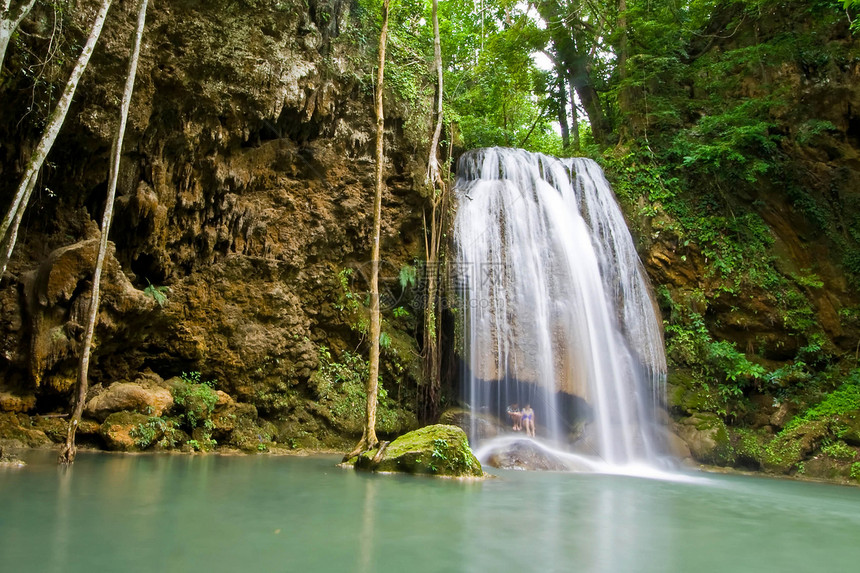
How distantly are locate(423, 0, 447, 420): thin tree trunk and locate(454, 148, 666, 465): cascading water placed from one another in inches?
23.3

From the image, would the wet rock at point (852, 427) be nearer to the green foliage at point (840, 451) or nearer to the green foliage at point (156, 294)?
the green foliage at point (840, 451)

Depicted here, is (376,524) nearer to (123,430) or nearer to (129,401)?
(123,430)

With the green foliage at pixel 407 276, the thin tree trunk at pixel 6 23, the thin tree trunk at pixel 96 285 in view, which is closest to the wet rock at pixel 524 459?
the green foliage at pixel 407 276

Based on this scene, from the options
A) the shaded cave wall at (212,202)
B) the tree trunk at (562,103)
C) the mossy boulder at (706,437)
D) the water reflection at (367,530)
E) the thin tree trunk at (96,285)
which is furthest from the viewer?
the tree trunk at (562,103)

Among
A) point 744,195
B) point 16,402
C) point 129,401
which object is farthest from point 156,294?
point 744,195

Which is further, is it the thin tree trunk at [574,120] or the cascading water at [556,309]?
the thin tree trunk at [574,120]

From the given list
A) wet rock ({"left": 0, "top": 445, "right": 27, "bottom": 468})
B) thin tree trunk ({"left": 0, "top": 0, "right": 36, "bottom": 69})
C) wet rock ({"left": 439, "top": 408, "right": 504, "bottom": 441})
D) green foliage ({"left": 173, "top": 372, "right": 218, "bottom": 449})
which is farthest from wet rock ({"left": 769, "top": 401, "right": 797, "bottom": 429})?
thin tree trunk ({"left": 0, "top": 0, "right": 36, "bottom": 69})

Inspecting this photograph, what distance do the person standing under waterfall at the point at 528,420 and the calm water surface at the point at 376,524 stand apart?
12.3 ft

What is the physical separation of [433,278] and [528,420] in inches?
136

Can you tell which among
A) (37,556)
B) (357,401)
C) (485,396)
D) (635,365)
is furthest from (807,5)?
(37,556)

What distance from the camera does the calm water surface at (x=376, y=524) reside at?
3.30 m

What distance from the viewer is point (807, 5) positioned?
45.6 ft

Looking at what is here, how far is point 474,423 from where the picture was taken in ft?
35.2

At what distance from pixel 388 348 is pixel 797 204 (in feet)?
34.0
